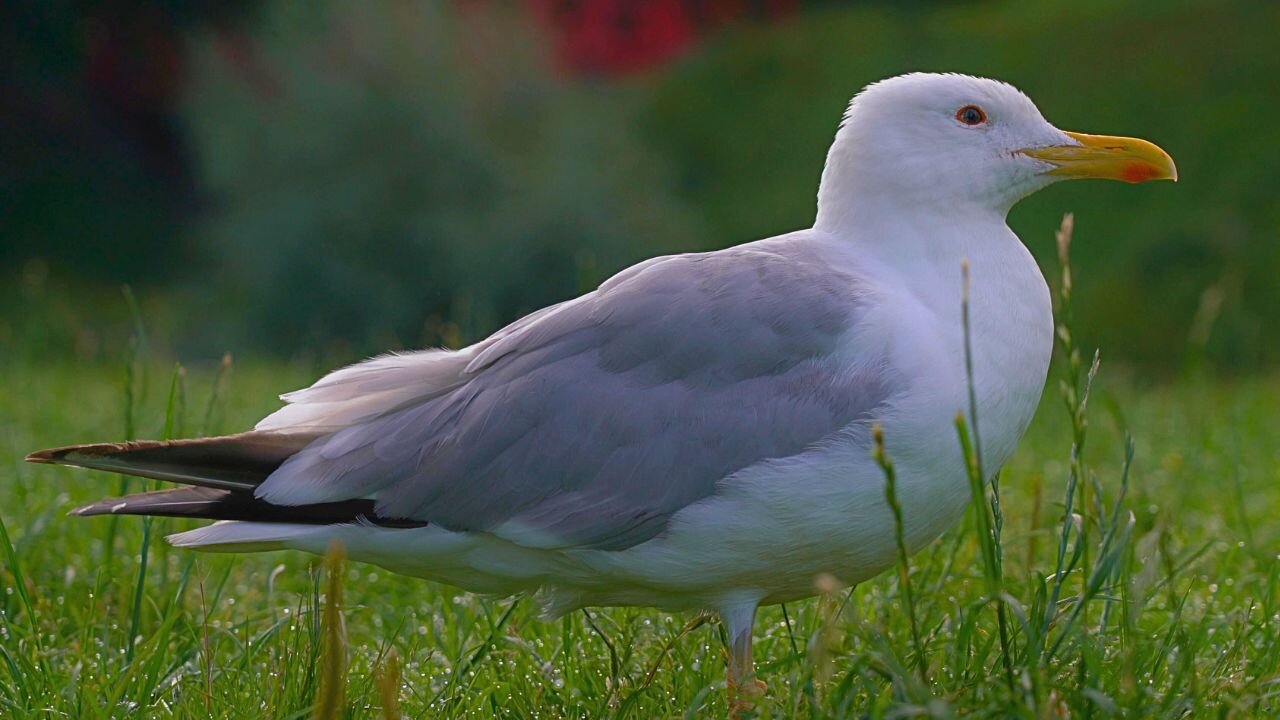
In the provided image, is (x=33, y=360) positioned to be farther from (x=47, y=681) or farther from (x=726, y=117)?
(x=726, y=117)

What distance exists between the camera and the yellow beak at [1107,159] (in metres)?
3.41

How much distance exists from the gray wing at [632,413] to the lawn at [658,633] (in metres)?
0.31

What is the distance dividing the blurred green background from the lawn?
18.6ft

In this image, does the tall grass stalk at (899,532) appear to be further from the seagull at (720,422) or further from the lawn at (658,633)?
the seagull at (720,422)

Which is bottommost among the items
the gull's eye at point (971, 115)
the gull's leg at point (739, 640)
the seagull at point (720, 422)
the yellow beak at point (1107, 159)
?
the gull's leg at point (739, 640)

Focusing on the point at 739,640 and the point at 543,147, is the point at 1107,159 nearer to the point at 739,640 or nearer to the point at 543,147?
the point at 739,640

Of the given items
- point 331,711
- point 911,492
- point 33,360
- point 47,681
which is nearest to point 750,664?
point 911,492

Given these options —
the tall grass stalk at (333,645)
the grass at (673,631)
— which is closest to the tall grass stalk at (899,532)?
the grass at (673,631)

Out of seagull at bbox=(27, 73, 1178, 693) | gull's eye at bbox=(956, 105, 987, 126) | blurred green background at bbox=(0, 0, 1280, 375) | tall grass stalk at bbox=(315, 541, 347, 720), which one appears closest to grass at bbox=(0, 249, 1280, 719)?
tall grass stalk at bbox=(315, 541, 347, 720)

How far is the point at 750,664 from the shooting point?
10.6ft

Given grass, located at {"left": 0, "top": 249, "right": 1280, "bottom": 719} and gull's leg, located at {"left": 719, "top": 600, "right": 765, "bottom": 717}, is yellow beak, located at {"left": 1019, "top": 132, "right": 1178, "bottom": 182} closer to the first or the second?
grass, located at {"left": 0, "top": 249, "right": 1280, "bottom": 719}

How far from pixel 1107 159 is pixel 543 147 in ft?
30.1

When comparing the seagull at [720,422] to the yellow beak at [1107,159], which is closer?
the seagull at [720,422]

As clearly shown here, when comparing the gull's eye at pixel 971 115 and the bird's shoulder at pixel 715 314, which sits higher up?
the gull's eye at pixel 971 115
